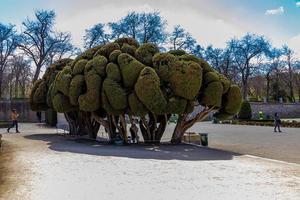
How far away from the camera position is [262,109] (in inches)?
2160

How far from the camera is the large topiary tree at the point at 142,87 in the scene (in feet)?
53.9

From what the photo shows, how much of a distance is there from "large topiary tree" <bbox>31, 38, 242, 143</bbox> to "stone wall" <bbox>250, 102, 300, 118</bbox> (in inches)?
1491

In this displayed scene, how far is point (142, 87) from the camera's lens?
16062 millimetres

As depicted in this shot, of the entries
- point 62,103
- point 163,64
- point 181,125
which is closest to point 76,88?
point 62,103

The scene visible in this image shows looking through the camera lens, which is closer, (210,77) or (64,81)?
(210,77)

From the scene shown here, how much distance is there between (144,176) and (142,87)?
650 centimetres

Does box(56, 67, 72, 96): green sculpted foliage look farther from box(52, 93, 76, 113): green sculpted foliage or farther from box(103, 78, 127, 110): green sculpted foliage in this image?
box(103, 78, 127, 110): green sculpted foliage

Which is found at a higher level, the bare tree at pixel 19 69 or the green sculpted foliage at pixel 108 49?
the bare tree at pixel 19 69

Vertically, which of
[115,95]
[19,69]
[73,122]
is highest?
[19,69]

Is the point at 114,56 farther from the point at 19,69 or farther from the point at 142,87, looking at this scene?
the point at 19,69

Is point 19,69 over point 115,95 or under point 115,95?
over

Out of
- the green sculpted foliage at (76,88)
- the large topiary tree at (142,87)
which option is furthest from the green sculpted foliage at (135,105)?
the green sculpted foliage at (76,88)

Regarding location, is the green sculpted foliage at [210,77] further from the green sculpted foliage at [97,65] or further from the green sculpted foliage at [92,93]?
the green sculpted foliage at [92,93]

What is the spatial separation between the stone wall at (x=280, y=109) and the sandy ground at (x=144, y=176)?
137 feet
